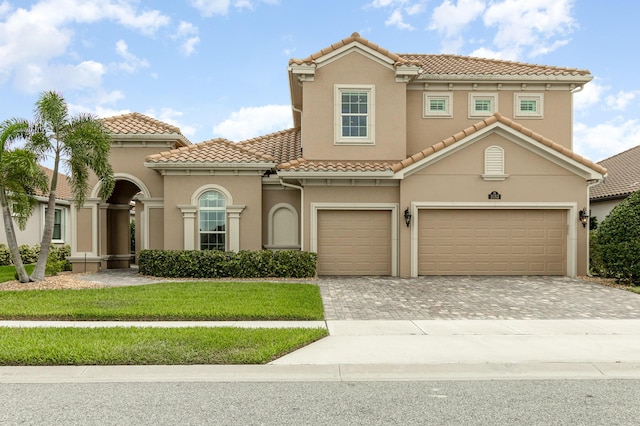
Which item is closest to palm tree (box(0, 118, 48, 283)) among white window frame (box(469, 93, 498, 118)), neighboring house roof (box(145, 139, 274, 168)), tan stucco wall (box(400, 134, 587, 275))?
neighboring house roof (box(145, 139, 274, 168))

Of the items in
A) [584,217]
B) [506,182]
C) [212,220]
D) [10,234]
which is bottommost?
[10,234]

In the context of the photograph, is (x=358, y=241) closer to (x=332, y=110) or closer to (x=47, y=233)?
(x=332, y=110)

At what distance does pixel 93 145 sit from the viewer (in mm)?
12359

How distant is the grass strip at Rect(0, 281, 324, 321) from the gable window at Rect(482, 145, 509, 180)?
6966 millimetres

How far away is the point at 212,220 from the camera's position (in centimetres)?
1539

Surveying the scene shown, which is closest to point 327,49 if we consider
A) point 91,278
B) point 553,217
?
point 553,217

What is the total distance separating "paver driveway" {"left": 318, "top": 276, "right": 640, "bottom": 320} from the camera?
921 centimetres

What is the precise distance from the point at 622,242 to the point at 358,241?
783 centimetres

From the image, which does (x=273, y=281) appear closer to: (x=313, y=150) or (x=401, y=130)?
(x=313, y=150)

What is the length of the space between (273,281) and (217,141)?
6082mm

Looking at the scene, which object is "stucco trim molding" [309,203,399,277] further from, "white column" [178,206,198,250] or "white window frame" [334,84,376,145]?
"white column" [178,206,198,250]

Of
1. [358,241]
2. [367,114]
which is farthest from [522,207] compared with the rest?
[367,114]

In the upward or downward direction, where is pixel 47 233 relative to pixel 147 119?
downward

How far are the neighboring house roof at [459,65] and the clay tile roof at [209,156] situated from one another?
3.49 m
